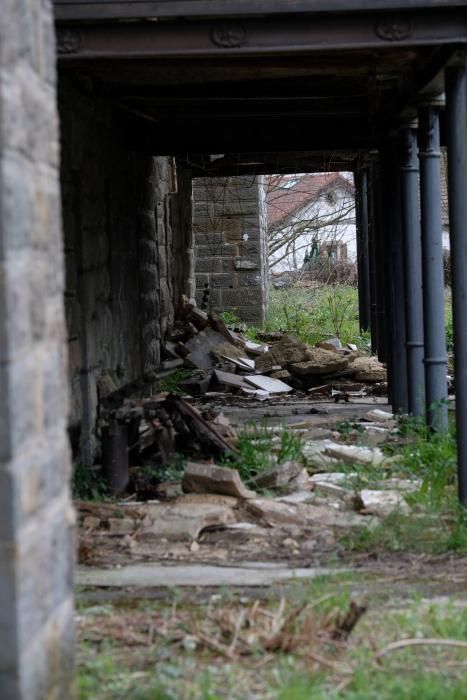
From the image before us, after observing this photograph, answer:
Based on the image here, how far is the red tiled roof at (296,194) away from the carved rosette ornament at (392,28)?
13365 mm

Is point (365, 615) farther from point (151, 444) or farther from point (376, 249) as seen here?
point (376, 249)

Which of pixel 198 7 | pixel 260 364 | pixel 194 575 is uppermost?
pixel 198 7

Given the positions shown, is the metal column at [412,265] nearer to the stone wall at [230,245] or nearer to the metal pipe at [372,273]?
the metal pipe at [372,273]

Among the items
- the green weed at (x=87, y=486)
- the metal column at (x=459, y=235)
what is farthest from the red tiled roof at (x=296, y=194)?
the metal column at (x=459, y=235)

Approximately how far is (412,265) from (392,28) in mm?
3014

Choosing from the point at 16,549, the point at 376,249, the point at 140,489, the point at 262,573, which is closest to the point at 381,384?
the point at 376,249

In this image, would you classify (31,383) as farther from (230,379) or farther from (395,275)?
(230,379)

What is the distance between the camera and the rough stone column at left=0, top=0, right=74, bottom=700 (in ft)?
8.18

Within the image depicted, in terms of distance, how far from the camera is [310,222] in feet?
62.8

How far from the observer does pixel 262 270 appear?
16406 millimetres

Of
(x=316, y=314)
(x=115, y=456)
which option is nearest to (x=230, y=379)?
(x=115, y=456)

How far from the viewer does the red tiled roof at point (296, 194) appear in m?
21.2

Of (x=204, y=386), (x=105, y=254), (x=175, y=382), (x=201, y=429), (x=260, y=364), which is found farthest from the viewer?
(x=260, y=364)

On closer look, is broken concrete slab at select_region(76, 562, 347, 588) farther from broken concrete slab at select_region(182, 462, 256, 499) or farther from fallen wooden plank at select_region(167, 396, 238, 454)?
fallen wooden plank at select_region(167, 396, 238, 454)
